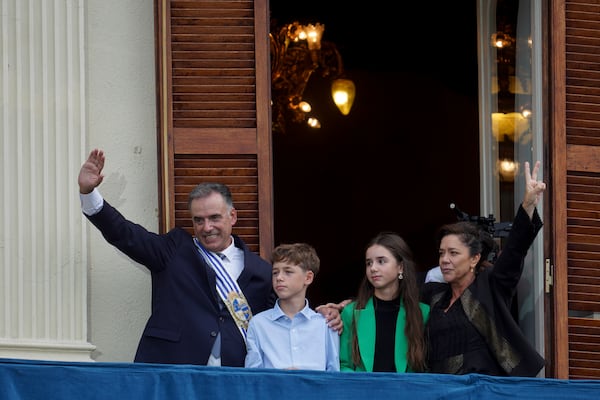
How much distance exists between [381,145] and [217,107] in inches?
250

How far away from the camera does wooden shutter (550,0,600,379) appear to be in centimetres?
649

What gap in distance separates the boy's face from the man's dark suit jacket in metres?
0.18

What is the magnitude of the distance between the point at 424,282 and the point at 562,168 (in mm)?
857

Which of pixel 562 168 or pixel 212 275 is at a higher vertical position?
pixel 562 168

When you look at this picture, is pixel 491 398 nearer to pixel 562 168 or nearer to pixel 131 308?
pixel 562 168

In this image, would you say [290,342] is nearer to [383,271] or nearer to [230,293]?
[230,293]

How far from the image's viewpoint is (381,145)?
1284 centimetres

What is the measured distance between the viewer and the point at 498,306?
19.7 ft

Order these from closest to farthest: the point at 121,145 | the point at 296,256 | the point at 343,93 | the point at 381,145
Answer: the point at 296,256, the point at 121,145, the point at 343,93, the point at 381,145

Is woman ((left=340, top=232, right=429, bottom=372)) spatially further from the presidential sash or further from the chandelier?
the chandelier

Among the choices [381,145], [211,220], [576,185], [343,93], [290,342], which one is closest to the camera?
[290,342]

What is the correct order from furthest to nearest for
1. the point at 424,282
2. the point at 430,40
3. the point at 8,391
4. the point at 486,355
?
the point at 430,40 < the point at 424,282 < the point at 486,355 < the point at 8,391

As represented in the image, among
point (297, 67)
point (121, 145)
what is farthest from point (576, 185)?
point (297, 67)

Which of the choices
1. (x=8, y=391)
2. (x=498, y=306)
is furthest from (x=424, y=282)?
(x=8, y=391)
